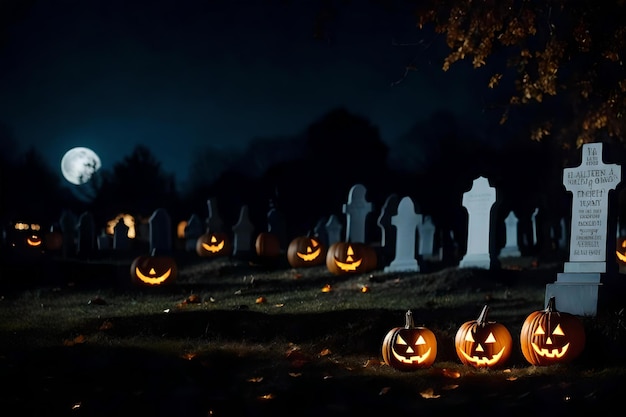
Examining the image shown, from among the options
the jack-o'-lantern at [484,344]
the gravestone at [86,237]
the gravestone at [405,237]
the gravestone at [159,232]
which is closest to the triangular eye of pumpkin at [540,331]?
the jack-o'-lantern at [484,344]

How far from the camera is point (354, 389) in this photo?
29.8ft

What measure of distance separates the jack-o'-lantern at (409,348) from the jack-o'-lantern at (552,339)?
1.08 meters

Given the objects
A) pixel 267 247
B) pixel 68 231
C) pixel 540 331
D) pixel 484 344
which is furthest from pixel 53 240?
pixel 540 331

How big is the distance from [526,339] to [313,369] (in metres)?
2.51

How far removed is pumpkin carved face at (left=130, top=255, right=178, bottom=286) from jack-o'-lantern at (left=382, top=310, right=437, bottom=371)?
849 centimetres

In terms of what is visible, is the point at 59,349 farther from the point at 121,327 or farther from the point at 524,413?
the point at 524,413

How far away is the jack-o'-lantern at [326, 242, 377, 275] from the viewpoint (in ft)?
63.4

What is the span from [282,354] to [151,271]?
306 inches

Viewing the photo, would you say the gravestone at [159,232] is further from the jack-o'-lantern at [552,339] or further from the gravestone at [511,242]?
the jack-o'-lantern at [552,339]

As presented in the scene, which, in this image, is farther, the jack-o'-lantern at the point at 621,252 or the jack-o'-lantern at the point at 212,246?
the jack-o'-lantern at the point at 212,246

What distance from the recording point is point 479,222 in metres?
18.9

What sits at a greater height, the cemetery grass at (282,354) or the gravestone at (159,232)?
the gravestone at (159,232)

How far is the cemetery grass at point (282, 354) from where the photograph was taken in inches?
338

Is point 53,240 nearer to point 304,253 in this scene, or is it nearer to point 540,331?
point 304,253
